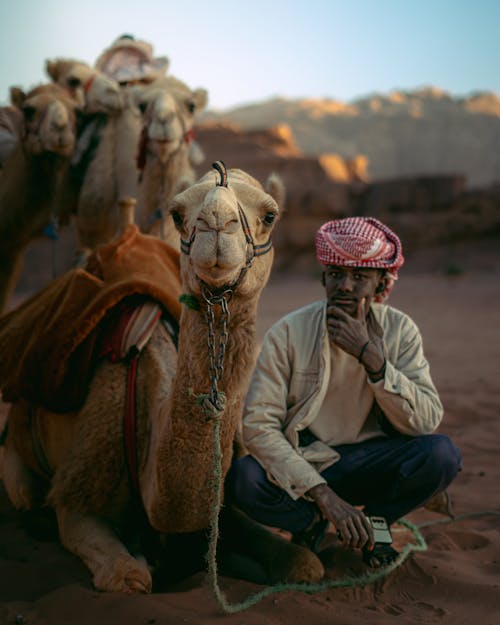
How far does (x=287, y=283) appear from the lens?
20406 mm

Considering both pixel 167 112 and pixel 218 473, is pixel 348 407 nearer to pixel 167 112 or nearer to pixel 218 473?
pixel 218 473

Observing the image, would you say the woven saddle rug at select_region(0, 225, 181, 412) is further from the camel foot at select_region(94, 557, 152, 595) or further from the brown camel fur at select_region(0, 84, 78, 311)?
the brown camel fur at select_region(0, 84, 78, 311)

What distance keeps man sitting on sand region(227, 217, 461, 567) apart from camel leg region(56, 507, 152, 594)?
0.56 meters

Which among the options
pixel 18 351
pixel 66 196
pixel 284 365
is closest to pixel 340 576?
pixel 284 365

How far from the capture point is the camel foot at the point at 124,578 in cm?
275

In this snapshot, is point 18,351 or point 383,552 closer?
point 383,552

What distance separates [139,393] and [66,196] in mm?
3469

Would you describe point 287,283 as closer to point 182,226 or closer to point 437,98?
A: point 182,226

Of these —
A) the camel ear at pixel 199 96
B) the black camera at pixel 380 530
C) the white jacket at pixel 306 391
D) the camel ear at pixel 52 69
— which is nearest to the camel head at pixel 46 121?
the camel ear at pixel 199 96

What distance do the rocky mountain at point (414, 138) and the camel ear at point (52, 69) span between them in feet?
122

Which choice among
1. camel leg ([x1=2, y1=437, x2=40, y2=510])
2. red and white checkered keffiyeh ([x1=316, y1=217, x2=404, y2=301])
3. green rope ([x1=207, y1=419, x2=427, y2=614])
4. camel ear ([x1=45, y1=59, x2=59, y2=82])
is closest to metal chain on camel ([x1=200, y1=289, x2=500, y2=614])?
green rope ([x1=207, y1=419, x2=427, y2=614])

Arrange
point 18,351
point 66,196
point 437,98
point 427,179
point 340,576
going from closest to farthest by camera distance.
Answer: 1. point 340,576
2. point 18,351
3. point 66,196
4. point 427,179
5. point 437,98

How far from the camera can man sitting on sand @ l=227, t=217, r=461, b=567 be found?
303 cm

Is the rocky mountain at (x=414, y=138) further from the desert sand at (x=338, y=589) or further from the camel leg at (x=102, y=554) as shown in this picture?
the camel leg at (x=102, y=554)
